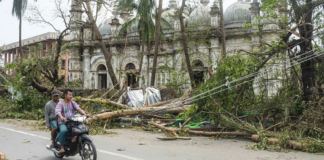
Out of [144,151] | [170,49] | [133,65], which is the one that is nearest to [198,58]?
[170,49]

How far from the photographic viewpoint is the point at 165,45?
2795cm

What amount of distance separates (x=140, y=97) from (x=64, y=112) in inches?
365

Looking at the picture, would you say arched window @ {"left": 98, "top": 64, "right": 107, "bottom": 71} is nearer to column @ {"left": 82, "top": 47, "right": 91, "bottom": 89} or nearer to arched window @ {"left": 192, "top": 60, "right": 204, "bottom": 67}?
column @ {"left": 82, "top": 47, "right": 91, "bottom": 89}

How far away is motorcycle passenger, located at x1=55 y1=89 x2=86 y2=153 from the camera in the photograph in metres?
6.31

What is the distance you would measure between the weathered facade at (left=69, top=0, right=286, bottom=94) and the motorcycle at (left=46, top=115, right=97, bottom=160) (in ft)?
57.2

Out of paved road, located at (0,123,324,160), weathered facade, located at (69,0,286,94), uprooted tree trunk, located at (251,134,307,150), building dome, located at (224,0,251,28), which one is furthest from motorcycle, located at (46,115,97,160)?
building dome, located at (224,0,251,28)

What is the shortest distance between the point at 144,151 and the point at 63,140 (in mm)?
2040

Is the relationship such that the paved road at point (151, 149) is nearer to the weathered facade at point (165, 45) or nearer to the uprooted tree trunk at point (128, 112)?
the uprooted tree trunk at point (128, 112)

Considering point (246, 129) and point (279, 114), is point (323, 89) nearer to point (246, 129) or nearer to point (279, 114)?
point (279, 114)

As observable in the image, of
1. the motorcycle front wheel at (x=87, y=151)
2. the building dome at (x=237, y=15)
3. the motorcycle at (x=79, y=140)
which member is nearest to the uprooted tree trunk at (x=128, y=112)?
the motorcycle at (x=79, y=140)

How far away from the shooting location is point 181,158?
268 inches

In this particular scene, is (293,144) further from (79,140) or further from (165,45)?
(165,45)

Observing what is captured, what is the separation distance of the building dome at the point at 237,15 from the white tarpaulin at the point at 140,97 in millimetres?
12916

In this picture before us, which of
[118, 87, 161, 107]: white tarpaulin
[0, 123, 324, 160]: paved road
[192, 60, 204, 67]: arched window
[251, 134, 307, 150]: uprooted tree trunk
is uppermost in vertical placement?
[192, 60, 204, 67]: arched window
